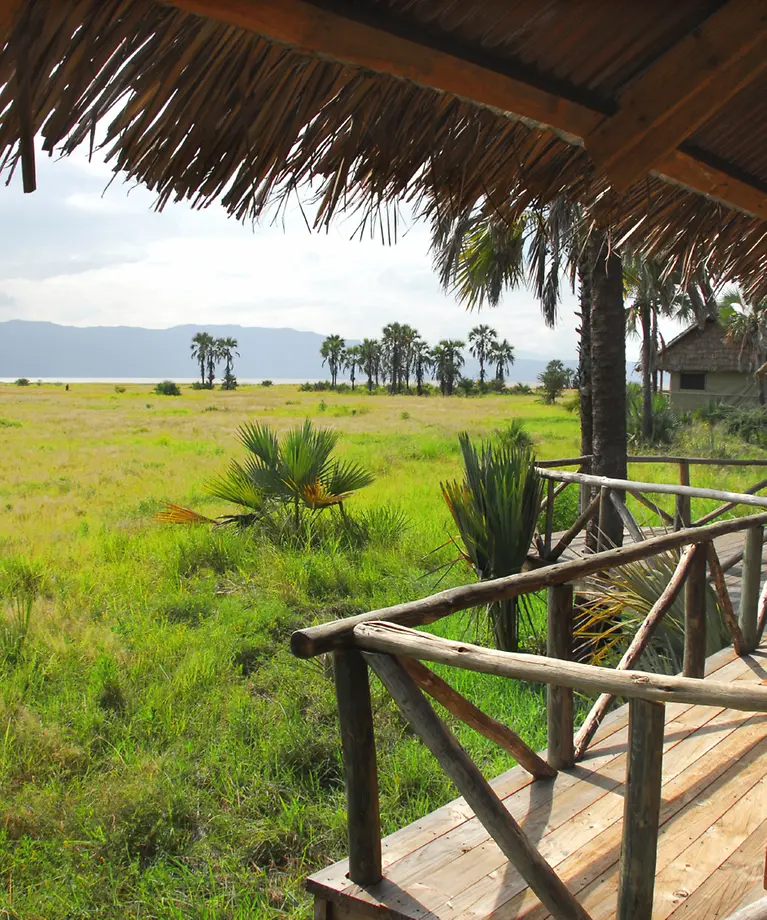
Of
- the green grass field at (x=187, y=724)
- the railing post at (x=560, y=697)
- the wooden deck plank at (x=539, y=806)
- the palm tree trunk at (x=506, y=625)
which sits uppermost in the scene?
the railing post at (x=560, y=697)

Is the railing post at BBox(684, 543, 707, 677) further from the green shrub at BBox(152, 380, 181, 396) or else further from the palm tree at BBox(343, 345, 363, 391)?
the palm tree at BBox(343, 345, 363, 391)

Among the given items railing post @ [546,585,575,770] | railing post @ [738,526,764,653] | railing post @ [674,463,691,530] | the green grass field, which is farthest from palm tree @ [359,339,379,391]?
railing post @ [546,585,575,770]

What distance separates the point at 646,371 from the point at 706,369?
5720 millimetres

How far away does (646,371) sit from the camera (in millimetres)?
24688

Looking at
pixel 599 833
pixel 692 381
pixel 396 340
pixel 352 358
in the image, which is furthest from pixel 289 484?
pixel 352 358

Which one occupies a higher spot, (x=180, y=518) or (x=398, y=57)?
(x=398, y=57)

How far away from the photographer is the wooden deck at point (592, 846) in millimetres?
2279

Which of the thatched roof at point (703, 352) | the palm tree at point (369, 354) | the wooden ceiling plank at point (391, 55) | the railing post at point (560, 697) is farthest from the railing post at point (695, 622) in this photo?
the palm tree at point (369, 354)

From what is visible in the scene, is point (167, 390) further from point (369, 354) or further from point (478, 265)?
point (478, 265)

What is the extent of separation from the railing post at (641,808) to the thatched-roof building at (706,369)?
27.1 metres

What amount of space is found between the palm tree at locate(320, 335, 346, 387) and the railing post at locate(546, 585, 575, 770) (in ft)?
341

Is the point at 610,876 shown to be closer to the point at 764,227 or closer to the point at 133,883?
the point at 133,883

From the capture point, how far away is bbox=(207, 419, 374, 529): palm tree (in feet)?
32.6

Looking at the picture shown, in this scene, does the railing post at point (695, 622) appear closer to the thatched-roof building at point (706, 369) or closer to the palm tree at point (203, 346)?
the thatched-roof building at point (706, 369)
